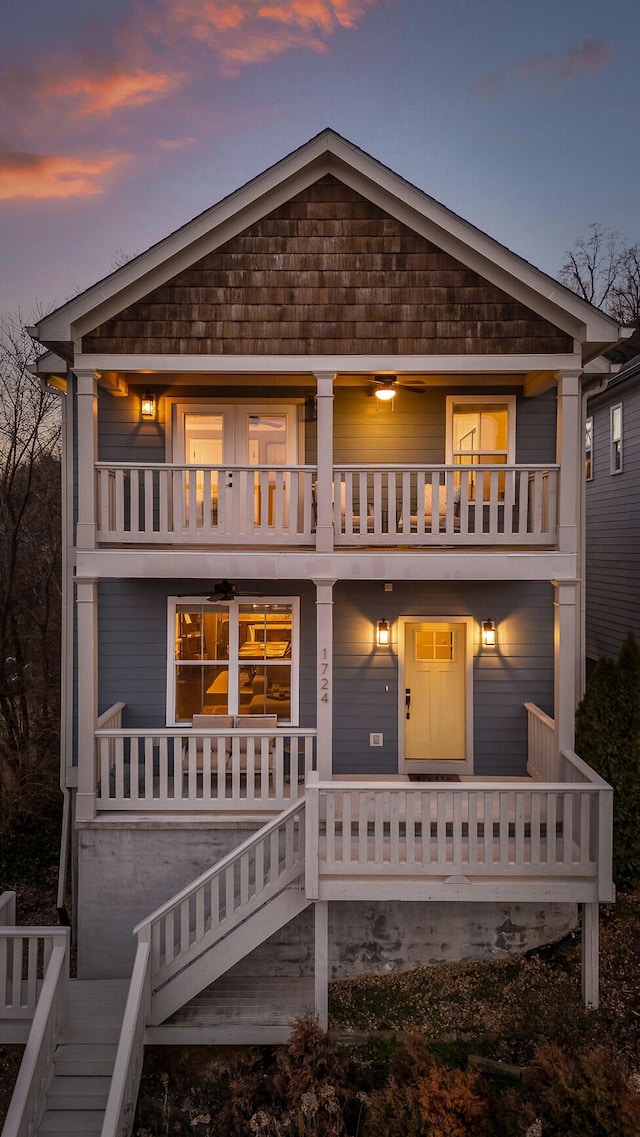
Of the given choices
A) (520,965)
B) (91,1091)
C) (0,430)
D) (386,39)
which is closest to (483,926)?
(520,965)

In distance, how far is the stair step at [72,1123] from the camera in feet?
17.8

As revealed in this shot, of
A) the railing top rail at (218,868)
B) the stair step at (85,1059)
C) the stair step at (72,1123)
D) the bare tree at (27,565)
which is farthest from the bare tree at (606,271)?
the stair step at (72,1123)

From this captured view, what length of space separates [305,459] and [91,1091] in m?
7.68

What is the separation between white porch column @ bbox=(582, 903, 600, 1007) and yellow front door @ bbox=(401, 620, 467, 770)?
9.96 feet

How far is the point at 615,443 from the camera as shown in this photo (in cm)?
1464

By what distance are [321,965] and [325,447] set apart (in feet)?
18.8

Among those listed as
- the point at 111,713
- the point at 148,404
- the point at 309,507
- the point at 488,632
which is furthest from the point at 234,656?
the point at 148,404

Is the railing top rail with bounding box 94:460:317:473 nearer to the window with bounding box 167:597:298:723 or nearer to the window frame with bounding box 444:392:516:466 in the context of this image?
the window with bounding box 167:597:298:723

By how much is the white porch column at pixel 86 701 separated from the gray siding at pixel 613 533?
11.9 metres

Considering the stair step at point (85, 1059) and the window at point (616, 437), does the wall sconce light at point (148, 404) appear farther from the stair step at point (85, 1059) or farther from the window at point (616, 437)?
the window at point (616, 437)

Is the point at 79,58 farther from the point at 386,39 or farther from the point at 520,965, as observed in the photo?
the point at 520,965

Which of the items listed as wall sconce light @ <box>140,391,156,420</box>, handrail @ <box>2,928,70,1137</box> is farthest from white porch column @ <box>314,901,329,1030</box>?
wall sconce light @ <box>140,391,156,420</box>

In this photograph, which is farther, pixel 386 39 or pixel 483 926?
pixel 386 39

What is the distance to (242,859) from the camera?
651 centimetres
